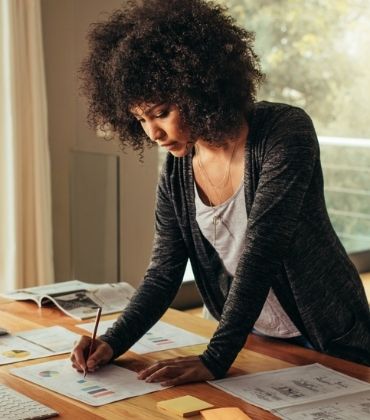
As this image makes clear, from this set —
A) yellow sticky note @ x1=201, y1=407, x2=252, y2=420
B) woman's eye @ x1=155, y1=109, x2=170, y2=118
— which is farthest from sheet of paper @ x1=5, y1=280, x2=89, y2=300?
yellow sticky note @ x1=201, y1=407, x2=252, y2=420

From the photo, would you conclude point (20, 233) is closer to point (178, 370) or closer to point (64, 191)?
point (64, 191)

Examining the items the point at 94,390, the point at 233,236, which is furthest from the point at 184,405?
the point at 233,236

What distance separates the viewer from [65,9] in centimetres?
391

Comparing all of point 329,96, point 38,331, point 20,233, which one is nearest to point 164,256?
point 38,331

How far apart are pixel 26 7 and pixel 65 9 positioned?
0.95ft

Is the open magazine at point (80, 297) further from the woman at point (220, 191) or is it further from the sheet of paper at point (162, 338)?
the woman at point (220, 191)

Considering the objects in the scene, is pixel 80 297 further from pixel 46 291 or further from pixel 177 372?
pixel 177 372

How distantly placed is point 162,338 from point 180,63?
2.30 feet

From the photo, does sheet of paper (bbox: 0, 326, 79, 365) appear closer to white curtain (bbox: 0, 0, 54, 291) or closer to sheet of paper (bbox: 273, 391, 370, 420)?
sheet of paper (bbox: 273, 391, 370, 420)

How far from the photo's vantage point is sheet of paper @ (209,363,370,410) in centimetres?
165

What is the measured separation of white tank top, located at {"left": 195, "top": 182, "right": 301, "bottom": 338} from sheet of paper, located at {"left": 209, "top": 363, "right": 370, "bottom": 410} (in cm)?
19

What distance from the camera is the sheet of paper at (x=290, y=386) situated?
1648mm

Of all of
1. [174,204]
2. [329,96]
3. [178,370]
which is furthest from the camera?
[329,96]

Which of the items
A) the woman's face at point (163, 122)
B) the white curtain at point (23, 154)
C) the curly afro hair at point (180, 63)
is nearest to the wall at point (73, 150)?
the white curtain at point (23, 154)
